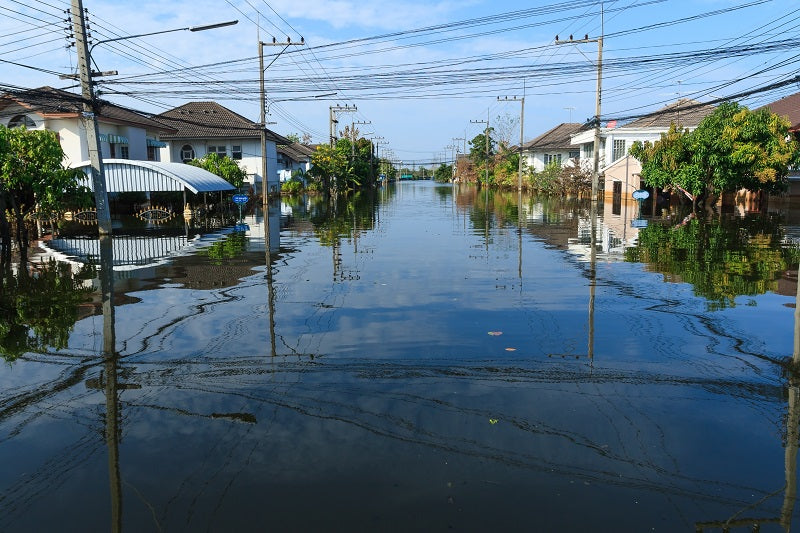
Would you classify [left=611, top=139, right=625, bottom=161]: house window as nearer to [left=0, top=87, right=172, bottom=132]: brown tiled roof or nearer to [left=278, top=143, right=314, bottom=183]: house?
[left=278, top=143, right=314, bottom=183]: house

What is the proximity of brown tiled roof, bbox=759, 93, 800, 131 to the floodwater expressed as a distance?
92.7ft

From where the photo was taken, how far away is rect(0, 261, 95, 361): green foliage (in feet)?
29.9

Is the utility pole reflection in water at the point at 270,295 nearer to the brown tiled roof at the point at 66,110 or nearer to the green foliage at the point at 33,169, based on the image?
the green foliage at the point at 33,169

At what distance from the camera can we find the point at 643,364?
7.88 metres

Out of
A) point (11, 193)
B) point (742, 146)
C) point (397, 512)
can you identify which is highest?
point (742, 146)

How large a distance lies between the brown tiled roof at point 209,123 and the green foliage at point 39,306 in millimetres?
36062

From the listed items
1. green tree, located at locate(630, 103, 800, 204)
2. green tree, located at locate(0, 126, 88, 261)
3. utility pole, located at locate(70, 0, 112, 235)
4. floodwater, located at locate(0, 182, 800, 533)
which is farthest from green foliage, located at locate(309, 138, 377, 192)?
floodwater, located at locate(0, 182, 800, 533)

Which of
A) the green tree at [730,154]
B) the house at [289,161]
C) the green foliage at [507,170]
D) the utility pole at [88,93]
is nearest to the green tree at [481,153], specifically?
the green foliage at [507,170]

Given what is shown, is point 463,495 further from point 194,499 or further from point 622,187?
point 622,187

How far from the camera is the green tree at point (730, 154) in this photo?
97.8 ft

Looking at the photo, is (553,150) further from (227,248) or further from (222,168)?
(227,248)

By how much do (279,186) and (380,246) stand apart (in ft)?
137

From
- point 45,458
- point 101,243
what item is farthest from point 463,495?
point 101,243

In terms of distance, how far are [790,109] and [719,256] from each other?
31.5 meters
